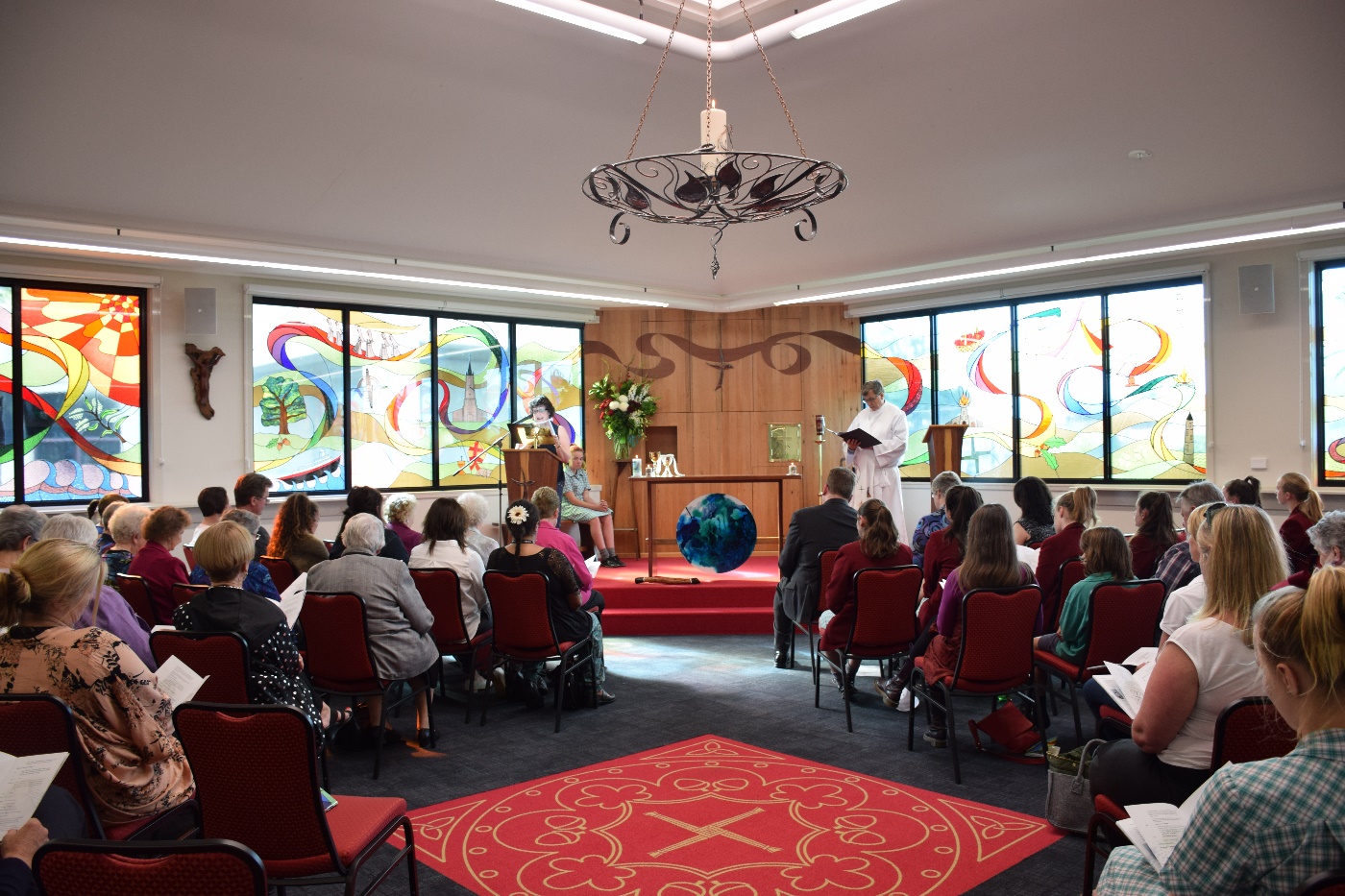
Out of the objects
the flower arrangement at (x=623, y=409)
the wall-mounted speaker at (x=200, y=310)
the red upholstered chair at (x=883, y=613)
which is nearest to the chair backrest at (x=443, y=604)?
the red upholstered chair at (x=883, y=613)

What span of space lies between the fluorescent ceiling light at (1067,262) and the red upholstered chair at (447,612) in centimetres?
686

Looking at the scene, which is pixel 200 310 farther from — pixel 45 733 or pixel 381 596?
pixel 45 733

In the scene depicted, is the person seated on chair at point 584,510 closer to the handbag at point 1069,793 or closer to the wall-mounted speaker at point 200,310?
the wall-mounted speaker at point 200,310

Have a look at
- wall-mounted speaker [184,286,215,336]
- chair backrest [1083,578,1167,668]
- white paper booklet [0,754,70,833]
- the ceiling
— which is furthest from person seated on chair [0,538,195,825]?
wall-mounted speaker [184,286,215,336]

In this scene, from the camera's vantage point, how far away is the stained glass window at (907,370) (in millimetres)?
11266

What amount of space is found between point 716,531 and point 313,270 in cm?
468

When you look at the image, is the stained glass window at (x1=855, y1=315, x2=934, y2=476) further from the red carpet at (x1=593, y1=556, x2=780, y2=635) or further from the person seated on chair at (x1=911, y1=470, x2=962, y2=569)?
the person seated on chair at (x1=911, y1=470, x2=962, y2=569)

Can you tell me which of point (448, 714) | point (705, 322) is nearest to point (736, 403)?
point (705, 322)

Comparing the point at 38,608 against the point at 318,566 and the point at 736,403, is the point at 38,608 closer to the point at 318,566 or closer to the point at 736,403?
the point at 318,566

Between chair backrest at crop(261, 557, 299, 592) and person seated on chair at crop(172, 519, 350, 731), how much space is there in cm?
172

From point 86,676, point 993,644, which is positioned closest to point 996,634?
point 993,644

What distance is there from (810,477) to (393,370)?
5068 millimetres

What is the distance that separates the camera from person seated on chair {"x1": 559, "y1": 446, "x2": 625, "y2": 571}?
969cm

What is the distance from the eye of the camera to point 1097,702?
→ 3.63 m
